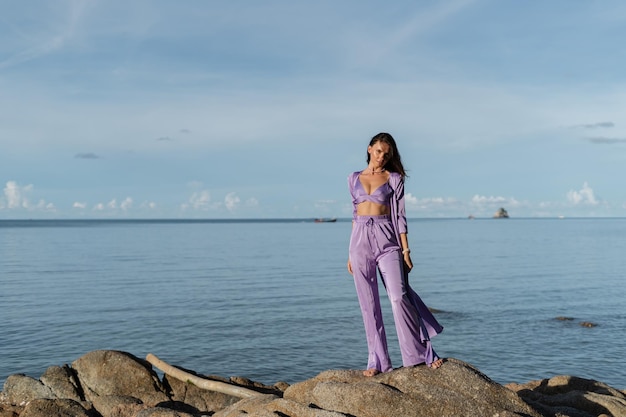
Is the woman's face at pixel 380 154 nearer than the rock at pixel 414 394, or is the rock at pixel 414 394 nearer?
the rock at pixel 414 394

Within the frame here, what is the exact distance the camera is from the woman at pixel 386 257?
9242 mm

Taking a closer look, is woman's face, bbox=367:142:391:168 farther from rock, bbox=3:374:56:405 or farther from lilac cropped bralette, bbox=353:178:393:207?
rock, bbox=3:374:56:405

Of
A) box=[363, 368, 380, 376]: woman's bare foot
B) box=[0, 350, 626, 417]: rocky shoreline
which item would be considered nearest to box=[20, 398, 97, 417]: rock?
box=[0, 350, 626, 417]: rocky shoreline

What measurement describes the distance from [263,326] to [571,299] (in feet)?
55.8

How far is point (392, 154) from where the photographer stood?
9.45 metres

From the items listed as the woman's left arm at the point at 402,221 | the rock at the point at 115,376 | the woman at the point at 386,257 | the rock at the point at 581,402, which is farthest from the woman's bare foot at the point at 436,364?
the rock at the point at 115,376

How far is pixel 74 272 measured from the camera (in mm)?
44500

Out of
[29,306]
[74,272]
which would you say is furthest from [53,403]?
[74,272]

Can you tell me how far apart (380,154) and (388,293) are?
6.51 feet

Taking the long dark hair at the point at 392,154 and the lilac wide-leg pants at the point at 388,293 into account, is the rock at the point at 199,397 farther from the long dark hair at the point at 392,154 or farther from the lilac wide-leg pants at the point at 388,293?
the long dark hair at the point at 392,154

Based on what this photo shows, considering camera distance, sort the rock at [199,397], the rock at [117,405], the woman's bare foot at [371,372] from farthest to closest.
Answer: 1. the rock at [199,397]
2. the rock at [117,405]
3. the woman's bare foot at [371,372]

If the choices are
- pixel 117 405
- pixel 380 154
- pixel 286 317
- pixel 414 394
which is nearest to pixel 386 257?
pixel 380 154

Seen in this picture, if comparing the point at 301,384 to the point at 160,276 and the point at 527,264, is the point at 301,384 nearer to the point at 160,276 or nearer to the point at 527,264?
the point at 160,276

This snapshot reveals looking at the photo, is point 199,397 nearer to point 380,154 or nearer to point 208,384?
point 208,384
